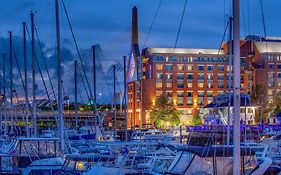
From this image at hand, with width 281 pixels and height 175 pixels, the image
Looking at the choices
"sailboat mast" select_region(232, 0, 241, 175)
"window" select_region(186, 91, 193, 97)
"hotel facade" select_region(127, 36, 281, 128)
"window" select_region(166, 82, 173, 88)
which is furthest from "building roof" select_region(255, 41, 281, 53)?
"sailboat mast" select_region(232, 0, 241, 175)

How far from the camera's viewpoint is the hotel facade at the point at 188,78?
14700 centimetres

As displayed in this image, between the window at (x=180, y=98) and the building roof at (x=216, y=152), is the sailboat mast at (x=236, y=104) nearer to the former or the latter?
the building roof at (x=216, y=152)

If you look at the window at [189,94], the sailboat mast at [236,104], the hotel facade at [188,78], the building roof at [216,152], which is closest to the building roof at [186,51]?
the hotel facade at [188,78]

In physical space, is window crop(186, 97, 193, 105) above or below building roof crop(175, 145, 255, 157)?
above

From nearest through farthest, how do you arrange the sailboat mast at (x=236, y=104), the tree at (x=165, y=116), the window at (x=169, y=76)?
the sailboat mast at (x=236, y=104) → the tree at (x=165, y=116) → the window at (x=169, y=76)

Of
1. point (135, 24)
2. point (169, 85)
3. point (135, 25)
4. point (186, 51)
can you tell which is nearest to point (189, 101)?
point (169, 85)

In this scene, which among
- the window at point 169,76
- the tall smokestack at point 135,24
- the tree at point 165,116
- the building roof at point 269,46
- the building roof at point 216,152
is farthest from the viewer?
the tall smokestack at point 135,24

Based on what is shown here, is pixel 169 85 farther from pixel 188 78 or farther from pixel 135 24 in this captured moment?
pixel 135 24

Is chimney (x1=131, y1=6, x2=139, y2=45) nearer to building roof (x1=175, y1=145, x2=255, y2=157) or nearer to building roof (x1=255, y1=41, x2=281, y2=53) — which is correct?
building roof (x1=255, y1=41, x2=281, y2=53)

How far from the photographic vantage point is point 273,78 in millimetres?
153125

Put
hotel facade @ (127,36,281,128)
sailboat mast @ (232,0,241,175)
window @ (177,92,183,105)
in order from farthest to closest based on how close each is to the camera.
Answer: window @ (177,92,183,105), hotel facade @ (127,36,281,128), sailboat mast @ (232,0,241,175)

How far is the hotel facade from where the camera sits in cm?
14700

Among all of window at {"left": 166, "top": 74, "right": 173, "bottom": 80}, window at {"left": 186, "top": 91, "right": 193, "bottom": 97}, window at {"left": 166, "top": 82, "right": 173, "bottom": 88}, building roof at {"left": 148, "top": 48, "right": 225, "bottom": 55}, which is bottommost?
window at {"left": 186, "top": 91, "right": 193, "bottom": 97}

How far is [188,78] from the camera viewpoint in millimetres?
149875
